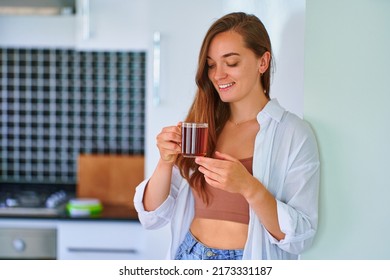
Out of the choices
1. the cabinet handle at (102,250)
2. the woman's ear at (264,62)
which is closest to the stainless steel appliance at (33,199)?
the cabinet handle at (102,250)

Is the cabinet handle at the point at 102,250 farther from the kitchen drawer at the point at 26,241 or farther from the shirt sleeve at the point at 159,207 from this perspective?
the shirt sleeve at the point at 159,207

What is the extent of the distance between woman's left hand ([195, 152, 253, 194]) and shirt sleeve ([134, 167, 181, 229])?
0.19 m

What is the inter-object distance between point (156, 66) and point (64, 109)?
2.25 ft

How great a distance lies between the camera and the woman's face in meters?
1.09

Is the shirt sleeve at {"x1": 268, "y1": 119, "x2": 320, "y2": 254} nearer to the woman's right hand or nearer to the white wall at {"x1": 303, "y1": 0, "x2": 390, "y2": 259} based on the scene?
the white wall at {"x1": 303, "y1": 0, "x2": 390, "y2": 259}

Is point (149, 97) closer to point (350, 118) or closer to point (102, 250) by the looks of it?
point (102, 250)

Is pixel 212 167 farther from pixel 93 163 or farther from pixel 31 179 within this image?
pixel 31 179

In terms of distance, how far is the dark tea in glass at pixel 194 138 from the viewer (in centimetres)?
102

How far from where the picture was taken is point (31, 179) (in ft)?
8.47

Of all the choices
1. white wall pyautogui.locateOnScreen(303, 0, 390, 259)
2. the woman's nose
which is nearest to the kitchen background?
white wall pyautogui.locateOnScreen(303, 0, 390, 259)

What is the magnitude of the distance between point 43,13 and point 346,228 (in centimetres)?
142

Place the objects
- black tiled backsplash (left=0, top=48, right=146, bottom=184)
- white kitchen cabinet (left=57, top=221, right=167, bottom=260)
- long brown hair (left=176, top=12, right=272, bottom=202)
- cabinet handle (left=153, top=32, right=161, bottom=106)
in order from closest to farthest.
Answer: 1. long brown hair (left=176, top=12, right=272, bottom=202)
2. cabinet handle (left=153, top=32, right=161, bottom=106)
3. white kitchen cabinet (left=57, top=221, right=167, bottom=260)
4. black tiled backsplash (left=0, top=48, right=146, bottom=184)

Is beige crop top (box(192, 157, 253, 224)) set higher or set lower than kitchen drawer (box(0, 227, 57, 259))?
higher

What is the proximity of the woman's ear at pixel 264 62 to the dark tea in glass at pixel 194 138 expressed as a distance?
167 mm
